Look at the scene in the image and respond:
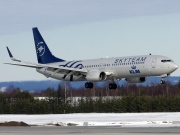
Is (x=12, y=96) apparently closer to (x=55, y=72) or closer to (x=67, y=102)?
(x=67, y=102)

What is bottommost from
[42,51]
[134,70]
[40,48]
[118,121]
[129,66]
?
[118,121]

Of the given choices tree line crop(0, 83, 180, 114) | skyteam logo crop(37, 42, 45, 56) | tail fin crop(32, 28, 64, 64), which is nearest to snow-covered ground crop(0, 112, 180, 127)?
tail fin crop(32, 28, 64, 64)

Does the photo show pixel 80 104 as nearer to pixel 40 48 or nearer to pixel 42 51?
pixel 40 48

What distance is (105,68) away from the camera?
290 feet

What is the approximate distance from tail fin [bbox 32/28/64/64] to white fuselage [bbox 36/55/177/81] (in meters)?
6.46

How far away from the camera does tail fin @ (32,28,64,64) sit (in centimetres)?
10094

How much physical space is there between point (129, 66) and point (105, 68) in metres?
4.77

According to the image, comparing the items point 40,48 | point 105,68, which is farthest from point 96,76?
point 40,48

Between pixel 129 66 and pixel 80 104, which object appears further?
pixel 80 104

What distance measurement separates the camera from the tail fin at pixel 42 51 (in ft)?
331

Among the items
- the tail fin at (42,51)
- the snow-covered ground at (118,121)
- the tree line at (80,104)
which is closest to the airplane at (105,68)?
the tail fin at (42,51)

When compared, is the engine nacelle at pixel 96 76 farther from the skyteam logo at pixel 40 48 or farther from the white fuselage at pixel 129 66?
the skyteam logo at pixel 40 48

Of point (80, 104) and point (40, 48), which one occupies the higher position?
point (40, 48)

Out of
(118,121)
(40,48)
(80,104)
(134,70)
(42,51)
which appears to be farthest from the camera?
(80,104)
